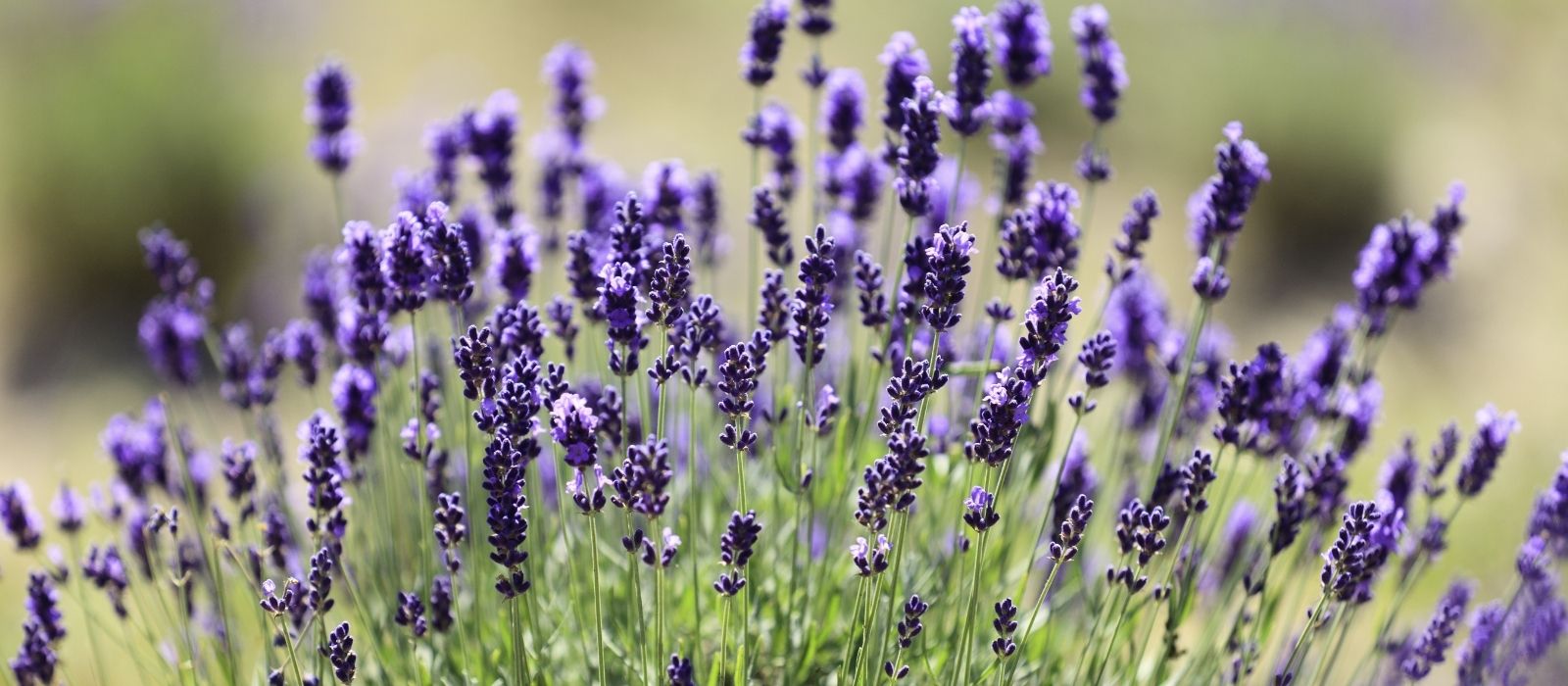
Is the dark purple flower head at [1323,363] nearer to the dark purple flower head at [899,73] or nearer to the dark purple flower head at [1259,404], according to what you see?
the dark purple flower head at [1259,404]

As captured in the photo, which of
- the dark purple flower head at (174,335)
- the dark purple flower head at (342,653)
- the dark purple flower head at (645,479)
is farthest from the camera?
the dark purple flower head at (174,335)

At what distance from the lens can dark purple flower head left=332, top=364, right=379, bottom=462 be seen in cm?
269

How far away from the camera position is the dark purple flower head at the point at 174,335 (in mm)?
3303

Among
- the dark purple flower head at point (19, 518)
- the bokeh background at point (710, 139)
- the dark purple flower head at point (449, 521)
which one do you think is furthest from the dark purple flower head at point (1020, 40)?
the bokeh background at point (710, 139)

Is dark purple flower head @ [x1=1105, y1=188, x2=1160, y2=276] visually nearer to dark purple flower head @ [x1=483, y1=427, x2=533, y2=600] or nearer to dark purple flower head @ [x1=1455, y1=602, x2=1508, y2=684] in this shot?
dark purple flower head @ [x1=1455, y1=602, x2=1508, y2=684]

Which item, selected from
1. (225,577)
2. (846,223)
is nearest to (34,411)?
(225,577)

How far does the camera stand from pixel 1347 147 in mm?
10680

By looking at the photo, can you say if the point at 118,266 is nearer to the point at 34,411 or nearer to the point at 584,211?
the point at 34,411

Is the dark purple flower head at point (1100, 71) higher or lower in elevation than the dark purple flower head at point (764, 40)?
lower

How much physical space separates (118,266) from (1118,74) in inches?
340

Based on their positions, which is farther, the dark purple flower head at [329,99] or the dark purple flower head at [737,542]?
the dark purple flower head at [329,99]

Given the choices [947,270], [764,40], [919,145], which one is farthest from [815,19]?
[947,270]

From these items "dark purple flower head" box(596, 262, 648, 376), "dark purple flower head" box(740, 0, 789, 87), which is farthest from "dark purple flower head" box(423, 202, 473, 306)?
"dark purple flower head" box(740, 0, 789, 87)

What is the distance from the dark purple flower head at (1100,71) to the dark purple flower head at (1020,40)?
0.29 ft
